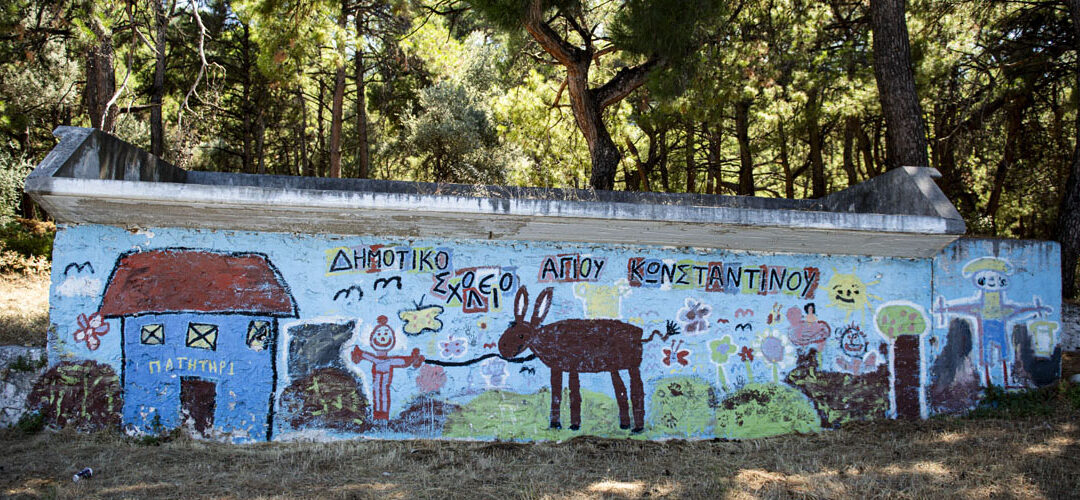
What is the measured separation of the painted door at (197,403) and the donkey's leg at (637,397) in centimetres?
383

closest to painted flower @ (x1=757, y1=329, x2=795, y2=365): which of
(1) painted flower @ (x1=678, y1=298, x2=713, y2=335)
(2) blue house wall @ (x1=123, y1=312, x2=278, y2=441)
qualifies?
(1) painted flower @ (x1=678, y1=298, x2=713, y2=335)

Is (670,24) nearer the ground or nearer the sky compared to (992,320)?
nearer the sky

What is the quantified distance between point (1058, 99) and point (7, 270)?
20474 millimetres

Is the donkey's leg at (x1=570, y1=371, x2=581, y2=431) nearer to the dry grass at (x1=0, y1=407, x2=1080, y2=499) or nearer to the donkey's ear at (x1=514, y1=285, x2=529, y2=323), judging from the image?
the dry grass at (x1=0, y1=407, x2=1080, y2=499)

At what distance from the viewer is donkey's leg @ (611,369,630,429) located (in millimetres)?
6691

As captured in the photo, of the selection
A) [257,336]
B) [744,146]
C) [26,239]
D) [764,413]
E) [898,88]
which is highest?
[744,146]

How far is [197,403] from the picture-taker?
247 inches

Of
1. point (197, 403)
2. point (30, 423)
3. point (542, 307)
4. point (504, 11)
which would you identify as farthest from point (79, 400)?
point (504, 11)

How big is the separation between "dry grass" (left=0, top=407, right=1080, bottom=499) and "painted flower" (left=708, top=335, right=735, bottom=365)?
0.79m

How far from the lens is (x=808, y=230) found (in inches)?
254

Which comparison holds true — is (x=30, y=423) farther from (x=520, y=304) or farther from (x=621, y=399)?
(x=621, y=399)

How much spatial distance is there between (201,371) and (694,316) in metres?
4.61

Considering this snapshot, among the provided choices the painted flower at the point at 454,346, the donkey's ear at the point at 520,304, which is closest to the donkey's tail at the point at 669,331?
the donkey's ear at the point at 520,304

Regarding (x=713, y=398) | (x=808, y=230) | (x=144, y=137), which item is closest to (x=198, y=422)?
(x=713, y=398)
